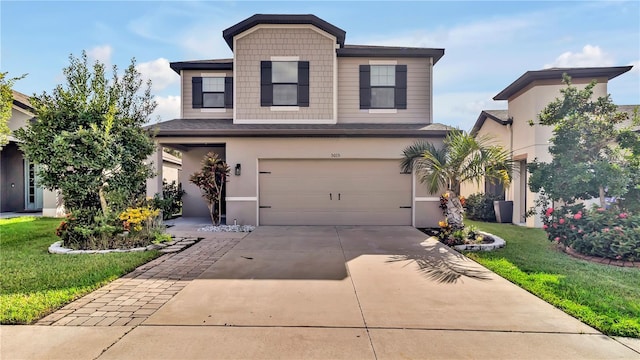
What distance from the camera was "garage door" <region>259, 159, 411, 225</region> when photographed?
470 inches

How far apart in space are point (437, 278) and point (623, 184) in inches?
191

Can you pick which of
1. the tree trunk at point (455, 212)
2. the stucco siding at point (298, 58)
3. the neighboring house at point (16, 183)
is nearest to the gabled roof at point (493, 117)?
the tree trunk at point (455, 212)

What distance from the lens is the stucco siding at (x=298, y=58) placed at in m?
12.5

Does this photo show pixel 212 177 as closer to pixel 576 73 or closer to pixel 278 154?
pixel 278 154

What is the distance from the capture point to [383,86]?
12.9 metres

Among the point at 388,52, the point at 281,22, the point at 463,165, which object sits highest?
the point at 281,22

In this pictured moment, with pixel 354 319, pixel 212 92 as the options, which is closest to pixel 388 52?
pixel 212 92

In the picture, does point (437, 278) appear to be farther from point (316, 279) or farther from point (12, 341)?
point (12, 341)

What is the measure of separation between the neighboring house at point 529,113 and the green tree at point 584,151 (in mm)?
3123

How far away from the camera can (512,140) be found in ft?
43.2

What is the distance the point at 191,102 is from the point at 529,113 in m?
12.4

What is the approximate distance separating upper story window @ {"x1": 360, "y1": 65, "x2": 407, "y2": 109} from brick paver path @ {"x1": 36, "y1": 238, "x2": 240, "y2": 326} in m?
8.25

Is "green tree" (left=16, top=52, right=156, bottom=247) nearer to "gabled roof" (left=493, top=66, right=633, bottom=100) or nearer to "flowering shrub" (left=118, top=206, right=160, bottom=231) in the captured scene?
"flowering shrub" (left=118, top=206, right=160, bottom=231)

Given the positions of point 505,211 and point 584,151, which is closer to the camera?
point 584,151
